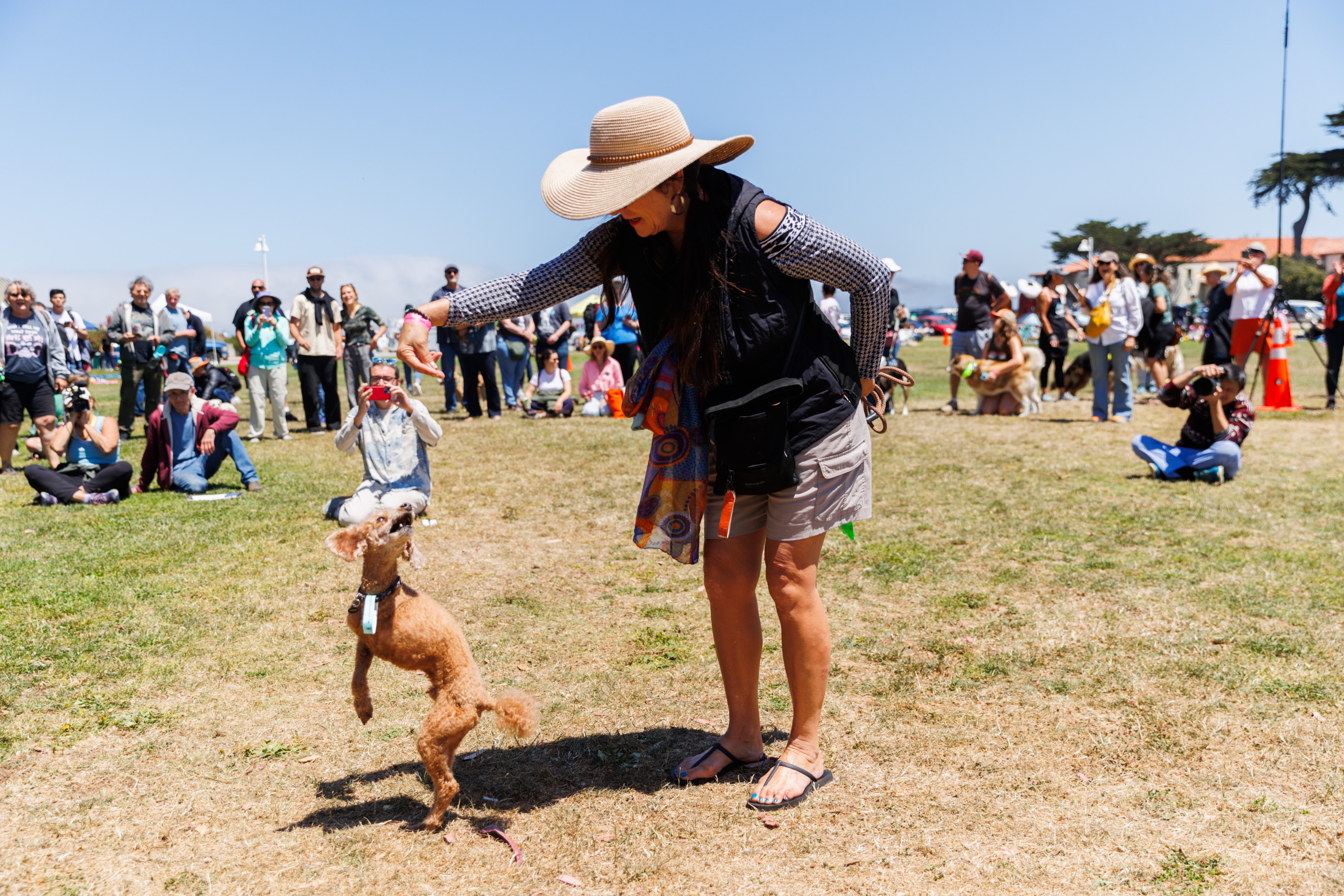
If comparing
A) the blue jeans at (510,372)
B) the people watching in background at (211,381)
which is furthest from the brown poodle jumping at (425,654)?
the blue jeans at (510,372)

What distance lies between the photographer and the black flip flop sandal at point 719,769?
3.23 m

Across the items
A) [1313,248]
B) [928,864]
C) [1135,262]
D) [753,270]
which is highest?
[1313,248]

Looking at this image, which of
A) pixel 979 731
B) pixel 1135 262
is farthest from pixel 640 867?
pixel 1135 262

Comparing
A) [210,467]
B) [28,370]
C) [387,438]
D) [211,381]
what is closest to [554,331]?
[211,381]

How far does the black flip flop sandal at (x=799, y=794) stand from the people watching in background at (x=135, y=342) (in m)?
10.6

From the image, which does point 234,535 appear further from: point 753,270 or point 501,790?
point 753,270

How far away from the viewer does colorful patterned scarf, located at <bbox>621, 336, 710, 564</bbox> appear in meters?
2.92

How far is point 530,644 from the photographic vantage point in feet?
14.9

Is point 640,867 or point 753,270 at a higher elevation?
point 753,270

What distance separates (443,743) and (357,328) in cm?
1015

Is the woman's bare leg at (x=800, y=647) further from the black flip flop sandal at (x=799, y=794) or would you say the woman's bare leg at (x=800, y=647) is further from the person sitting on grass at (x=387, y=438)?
the person sitting on grass at (x=387, y=438)

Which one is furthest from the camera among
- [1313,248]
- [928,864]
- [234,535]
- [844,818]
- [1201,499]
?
[1313,248]

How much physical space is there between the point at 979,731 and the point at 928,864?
96 centimetres

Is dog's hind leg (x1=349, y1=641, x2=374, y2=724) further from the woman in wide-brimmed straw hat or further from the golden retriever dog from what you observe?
the golden retriever dog
